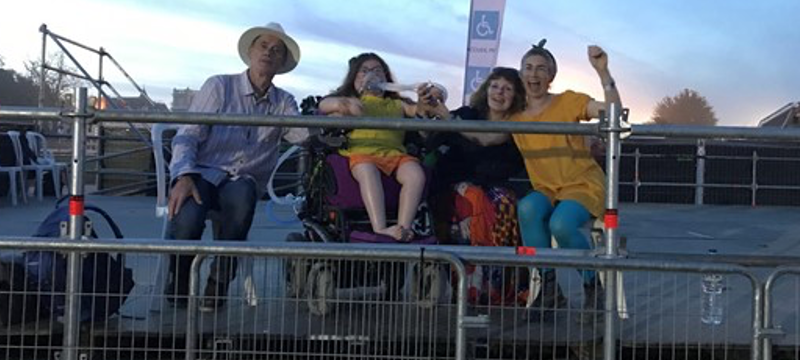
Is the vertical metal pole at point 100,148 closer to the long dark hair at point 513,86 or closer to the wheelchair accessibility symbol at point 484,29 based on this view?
the wheelchair accessibility symbol at point 484,29

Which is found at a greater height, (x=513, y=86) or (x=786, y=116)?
(x=786, y=116)

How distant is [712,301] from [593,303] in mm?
630

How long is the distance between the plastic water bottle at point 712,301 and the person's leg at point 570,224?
0.68 metres

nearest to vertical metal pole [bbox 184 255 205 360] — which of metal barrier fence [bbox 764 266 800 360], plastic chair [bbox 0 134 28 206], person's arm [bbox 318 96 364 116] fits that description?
person's arm [bbox 318 96 364 116]

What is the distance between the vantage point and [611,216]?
354cm

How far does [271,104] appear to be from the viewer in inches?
207

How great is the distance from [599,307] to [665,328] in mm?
698

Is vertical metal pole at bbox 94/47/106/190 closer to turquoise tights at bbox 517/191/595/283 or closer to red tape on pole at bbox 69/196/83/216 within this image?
turquoise tights at bbox 517/191/595/283

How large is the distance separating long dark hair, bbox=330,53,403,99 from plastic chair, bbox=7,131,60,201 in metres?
7.30

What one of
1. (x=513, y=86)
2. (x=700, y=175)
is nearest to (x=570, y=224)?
(x=513, y=86)

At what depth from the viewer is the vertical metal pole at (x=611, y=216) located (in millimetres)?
3508

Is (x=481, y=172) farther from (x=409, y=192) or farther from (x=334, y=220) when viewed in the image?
(x=334, y=220)

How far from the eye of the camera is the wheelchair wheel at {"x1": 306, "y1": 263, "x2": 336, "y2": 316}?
3.92m

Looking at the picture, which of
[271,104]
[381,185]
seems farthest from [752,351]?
[271,104]
